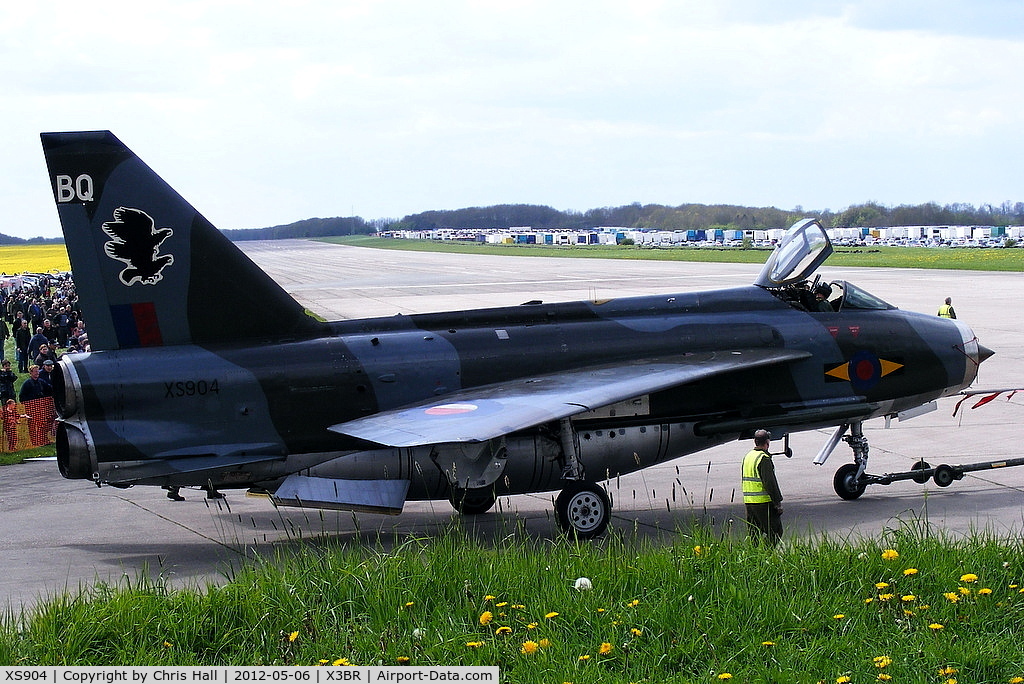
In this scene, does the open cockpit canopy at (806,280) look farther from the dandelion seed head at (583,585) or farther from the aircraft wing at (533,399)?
the dandelion seed head at (583,585)

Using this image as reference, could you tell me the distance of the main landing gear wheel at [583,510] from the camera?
10.8 metres

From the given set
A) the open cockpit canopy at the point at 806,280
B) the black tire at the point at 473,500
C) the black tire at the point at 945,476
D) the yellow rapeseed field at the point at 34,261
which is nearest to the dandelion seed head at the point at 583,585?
the black tire at the point at 473,500

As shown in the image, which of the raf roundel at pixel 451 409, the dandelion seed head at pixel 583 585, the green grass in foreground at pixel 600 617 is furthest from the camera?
the raf roundel at pixel 451 409

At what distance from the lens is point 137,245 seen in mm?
10930

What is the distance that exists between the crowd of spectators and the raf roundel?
12.5 ft

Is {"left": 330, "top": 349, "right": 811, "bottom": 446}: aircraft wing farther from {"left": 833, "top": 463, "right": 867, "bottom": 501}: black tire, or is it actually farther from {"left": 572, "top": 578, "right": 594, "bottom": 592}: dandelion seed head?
{"left": 572, "top": 578, "right": 594, "bottom": 592}: dandelion seed head

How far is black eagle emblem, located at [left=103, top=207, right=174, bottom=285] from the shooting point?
35.6ft

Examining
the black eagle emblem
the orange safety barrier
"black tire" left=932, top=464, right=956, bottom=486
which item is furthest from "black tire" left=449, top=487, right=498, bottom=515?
the orange safety barrier

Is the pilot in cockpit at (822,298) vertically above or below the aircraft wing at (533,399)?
above

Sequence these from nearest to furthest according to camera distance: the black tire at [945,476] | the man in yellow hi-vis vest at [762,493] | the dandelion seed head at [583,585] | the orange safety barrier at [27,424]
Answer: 1. the dandelion seed head at [583,585]
2. the man in yellow hi-vis vest at [762,493]
3. the black tire at [945,476]
4. the orange safety barrier at [27,424]

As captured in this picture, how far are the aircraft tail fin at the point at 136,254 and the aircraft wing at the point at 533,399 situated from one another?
6.43ft

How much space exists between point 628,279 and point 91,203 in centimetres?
5217

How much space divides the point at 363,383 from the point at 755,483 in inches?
168

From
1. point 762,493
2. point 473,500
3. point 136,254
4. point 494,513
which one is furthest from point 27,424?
point 762,493
